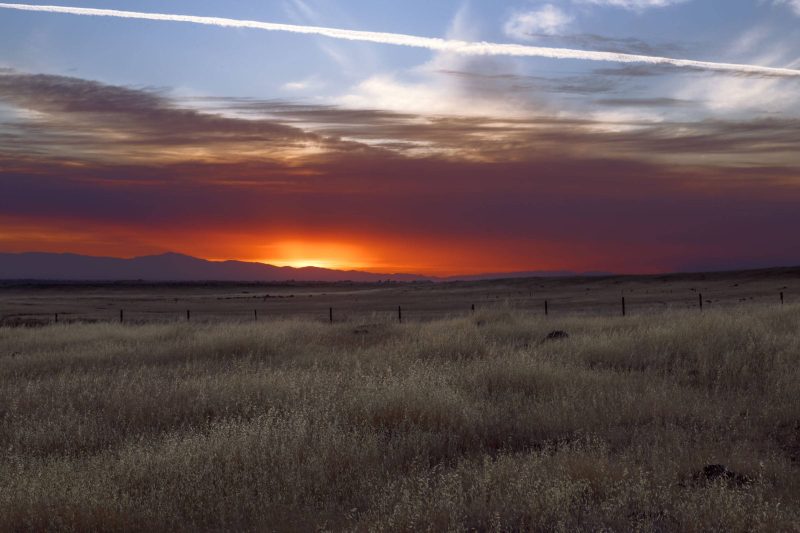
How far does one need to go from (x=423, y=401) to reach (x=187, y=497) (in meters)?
3.46

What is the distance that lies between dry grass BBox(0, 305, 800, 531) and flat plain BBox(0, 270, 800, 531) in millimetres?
29

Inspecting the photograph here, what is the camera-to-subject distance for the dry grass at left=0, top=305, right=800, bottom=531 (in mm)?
5902

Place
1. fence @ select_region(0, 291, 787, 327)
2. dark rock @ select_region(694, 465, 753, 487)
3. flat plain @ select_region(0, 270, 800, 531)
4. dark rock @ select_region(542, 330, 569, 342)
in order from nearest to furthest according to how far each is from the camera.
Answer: flat plain @ select_region(0, 270, 800, 531), dark rock @ select_region(694, 465, 753, 487), dark rock @ select_region(542, 330, 569, 342), fence @ select_region(0, 291, 787, 327)

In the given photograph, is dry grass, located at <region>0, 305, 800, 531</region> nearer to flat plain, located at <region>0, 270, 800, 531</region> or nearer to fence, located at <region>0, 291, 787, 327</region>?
flat plain, located at <region>0, 270, 800, 531</region>

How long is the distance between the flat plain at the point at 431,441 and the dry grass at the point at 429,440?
29 millimetres

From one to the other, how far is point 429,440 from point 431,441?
0.06m

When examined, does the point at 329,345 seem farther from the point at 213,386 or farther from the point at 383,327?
the point at 213,386

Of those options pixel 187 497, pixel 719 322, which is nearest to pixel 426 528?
pixel 187 497

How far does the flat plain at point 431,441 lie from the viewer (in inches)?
232

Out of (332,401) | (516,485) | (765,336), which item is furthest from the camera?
(765,336)

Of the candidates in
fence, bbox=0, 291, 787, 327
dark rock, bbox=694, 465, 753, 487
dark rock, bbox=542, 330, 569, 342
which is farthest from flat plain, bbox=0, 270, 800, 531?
fence, bbox=0, 291, 787, 327

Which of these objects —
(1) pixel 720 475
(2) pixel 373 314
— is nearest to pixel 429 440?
(1) pixel 720 475

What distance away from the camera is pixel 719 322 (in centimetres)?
1583

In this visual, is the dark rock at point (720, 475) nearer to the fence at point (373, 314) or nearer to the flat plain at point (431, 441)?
the flat plain at point (431, 441)
